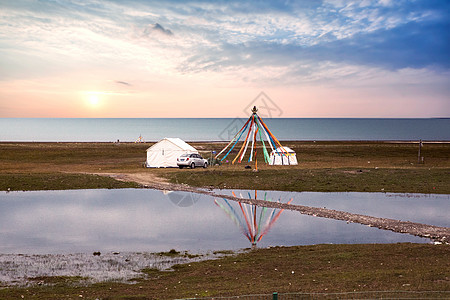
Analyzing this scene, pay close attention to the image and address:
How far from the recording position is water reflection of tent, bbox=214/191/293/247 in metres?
25.9

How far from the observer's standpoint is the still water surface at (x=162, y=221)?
23.6 meters

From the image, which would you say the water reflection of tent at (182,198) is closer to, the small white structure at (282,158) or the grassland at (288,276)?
the grassland at (288,276)

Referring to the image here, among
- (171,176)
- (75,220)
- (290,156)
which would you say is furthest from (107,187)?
(290,156)

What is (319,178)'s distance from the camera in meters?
47.1

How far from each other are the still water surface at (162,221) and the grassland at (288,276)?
321 centimetres

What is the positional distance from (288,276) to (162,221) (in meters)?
14.5

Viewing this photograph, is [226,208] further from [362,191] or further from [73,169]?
[73,169]

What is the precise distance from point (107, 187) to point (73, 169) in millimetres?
16026

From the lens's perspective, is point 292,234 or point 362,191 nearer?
point 292,234

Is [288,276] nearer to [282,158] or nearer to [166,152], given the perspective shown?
[166,152]

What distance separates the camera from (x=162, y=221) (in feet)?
96.6

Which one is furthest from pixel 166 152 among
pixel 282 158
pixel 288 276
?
pixel 288 276

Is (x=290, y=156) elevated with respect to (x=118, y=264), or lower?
elevated

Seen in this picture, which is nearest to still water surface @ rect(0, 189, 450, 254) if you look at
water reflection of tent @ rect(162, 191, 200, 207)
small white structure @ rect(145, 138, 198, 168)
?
water reflection of tent @ rect(162, 191, 200, 207)
